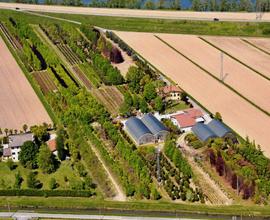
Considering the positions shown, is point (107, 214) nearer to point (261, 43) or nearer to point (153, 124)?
point (153, 124)

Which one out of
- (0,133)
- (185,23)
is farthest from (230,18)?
(0,133)

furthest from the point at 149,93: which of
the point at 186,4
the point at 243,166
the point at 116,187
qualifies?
the point at 186,4

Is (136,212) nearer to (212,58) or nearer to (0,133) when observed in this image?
(0,133)

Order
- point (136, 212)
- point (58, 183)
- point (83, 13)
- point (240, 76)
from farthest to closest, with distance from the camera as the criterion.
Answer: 1. point (83, 13)
2. point (240, 76)
3. point (58, 183)
4. point (136, 212)

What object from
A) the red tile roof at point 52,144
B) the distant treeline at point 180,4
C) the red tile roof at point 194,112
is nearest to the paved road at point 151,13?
the distant treeline at point 180,4

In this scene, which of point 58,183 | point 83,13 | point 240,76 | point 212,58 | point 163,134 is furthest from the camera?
point 83,13

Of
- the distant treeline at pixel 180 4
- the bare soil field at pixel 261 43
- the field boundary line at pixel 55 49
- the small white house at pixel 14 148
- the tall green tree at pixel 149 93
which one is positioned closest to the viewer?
the small white house at pixel 14 148

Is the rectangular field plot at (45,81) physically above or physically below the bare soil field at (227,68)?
below

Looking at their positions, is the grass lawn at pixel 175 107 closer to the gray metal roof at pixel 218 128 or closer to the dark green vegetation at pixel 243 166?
the gray metal roof at pixel 218 128
